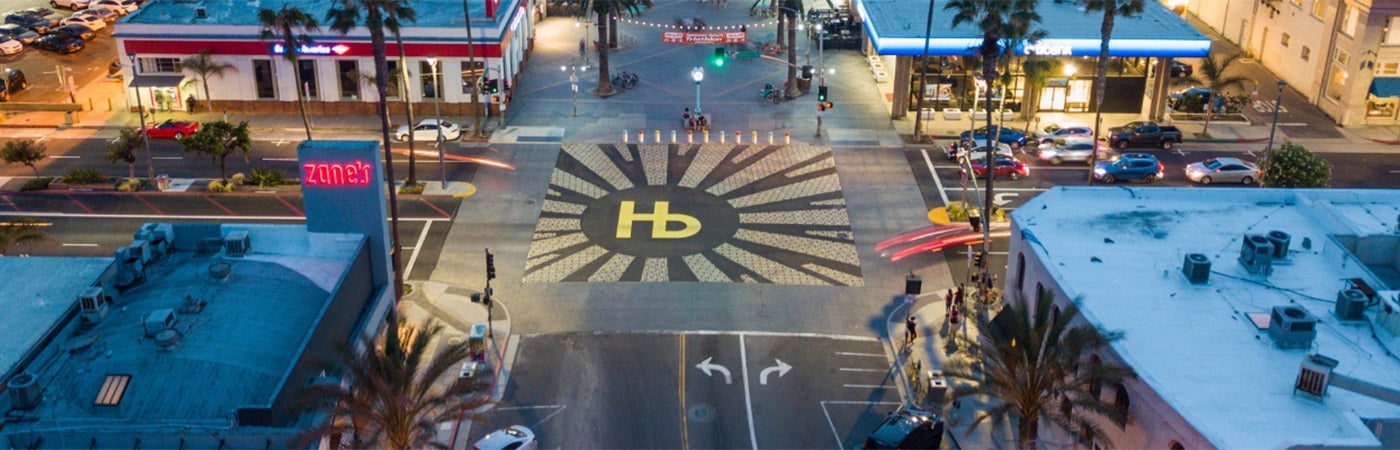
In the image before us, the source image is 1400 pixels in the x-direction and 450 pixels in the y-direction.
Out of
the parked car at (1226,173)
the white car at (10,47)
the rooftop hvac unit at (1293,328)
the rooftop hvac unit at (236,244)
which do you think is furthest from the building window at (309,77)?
the rooftop hvac unit at (1293,328)

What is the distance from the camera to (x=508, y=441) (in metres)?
44.1

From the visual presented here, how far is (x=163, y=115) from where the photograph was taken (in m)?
81.5

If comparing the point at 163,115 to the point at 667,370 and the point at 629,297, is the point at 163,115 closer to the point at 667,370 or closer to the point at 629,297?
the point at 629,297

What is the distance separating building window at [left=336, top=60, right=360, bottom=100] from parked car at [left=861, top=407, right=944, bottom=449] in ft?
160

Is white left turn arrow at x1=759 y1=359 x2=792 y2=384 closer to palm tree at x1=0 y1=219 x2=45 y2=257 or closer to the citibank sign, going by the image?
palm tree at x1=0 y1=219 x2=45 y2=257

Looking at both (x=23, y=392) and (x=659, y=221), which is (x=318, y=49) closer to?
(x=659, y=221)

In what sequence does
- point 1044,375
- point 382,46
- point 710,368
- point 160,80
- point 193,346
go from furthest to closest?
1. point 160,80
2. point 382,46
3. point 710,368
4. point 193,346
5. point 1044,375

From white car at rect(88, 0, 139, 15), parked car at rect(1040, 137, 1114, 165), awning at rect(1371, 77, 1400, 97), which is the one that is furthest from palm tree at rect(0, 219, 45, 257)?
awning at rect(1371, 77, 1400, 97)

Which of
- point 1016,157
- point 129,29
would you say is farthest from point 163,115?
point 1016,157

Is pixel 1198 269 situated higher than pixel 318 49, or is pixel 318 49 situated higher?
pixel 1198 269

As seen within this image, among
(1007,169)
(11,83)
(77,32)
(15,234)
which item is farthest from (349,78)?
(1007,169)

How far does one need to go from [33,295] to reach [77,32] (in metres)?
62.5

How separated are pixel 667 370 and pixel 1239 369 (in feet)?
70.4

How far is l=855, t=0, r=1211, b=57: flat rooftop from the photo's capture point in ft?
258
